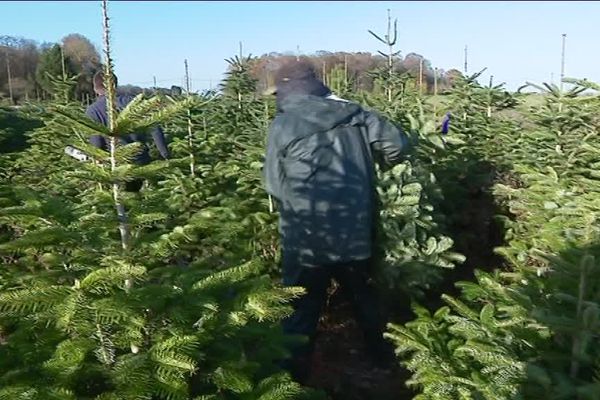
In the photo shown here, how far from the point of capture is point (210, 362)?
2.29m

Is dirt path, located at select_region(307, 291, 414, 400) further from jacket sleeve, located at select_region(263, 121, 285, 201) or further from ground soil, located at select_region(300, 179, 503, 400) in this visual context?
jacket sleeve, located at select_region(263, 121, 285, 201)

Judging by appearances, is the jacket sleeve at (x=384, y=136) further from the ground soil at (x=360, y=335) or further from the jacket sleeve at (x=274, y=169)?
the ground soil at (x=360, y=335)

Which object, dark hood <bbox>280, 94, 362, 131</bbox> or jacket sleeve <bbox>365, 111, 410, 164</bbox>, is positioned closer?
dark hood <bbox>280, 94, 362, 131</bbox>

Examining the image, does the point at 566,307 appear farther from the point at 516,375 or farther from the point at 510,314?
the point at 516,375

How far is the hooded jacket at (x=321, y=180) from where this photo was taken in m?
3.87

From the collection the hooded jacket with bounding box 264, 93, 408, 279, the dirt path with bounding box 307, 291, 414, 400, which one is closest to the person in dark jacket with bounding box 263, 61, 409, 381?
the hooded jacket with bounding box 264, 93, 408, 279

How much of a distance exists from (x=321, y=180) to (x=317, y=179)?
28mm

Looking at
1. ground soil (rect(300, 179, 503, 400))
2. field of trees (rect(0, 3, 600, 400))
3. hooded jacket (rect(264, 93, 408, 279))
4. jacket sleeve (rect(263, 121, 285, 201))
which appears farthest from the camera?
ground soil (rect(300, 179, 503, 400))

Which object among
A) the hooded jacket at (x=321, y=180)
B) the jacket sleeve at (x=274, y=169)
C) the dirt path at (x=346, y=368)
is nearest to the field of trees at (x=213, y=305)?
the dirt path at (x=346, y=368)

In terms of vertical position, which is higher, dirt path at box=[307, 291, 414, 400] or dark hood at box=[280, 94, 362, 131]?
dark hood at box=[280, 94, 362, 131]

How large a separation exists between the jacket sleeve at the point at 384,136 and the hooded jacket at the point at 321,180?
2 centimetres

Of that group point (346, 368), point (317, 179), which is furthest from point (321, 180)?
point (346, 368)

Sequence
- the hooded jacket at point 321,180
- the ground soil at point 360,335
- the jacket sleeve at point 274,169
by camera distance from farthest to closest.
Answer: the ground soil at point 360,335, the jacket sleeve at point 274,169, the hooded jacket at point 321,180

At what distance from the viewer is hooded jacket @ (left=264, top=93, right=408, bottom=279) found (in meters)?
3.87
